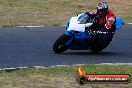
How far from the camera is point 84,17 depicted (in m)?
14.2

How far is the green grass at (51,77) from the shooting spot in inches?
371

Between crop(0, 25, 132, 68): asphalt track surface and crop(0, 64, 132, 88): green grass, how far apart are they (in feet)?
3.62

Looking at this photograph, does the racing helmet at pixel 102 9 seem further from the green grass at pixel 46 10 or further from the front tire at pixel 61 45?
the green grass at pixel 46 10

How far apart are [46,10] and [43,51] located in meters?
9.45

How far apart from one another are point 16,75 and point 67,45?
3.79 metres

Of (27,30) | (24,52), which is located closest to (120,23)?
(24,52)

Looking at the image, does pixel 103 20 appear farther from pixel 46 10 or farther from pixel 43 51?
pixel 46 10

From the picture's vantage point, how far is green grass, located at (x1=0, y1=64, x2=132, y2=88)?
9.41 metres

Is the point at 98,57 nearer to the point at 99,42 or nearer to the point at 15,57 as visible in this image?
the point at 99,42

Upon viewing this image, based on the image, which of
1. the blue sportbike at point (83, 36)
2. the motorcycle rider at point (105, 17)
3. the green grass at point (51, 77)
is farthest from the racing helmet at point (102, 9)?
the green grass at point (51, 77)

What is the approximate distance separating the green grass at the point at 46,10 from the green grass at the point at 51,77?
26.4 feet

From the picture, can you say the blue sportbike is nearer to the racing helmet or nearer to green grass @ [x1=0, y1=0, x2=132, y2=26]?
the racing helmet

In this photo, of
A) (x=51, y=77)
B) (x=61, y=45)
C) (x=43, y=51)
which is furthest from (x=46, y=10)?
(x=51, y=77)

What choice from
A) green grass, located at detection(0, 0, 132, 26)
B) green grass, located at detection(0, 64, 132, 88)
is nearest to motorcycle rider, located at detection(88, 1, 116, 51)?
green grass, located at detection(0, 64, 132, 88)
